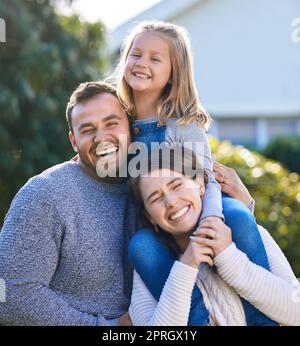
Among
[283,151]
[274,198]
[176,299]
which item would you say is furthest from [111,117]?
[283,151]

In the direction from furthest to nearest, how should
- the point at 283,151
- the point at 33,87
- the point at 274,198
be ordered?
the point at 283,151
the point at 33,87
the point at 274,198

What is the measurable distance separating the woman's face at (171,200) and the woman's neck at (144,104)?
544 mm

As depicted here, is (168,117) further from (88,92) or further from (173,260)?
(173,260)

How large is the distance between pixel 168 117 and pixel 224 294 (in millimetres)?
877

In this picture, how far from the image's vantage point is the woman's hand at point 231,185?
9.80ft

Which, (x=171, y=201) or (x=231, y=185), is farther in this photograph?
(x=231, y=185)

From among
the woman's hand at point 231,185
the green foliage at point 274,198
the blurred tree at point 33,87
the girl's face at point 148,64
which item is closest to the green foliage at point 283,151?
the blurred tree at point 33,87

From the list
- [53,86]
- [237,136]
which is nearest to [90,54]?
[53,86]

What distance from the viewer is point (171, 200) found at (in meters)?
2.61

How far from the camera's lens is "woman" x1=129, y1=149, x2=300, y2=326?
8.09 feet

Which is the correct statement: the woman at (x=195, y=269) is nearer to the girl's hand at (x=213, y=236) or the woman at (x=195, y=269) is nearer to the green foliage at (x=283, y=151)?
the girl's hand at (x=213, y=236)

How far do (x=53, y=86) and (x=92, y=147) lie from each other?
754 centimetres

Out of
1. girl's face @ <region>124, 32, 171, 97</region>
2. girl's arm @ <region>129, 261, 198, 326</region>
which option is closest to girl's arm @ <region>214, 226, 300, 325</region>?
girl's arm @ <region>129, 261, 198, 326</region>
